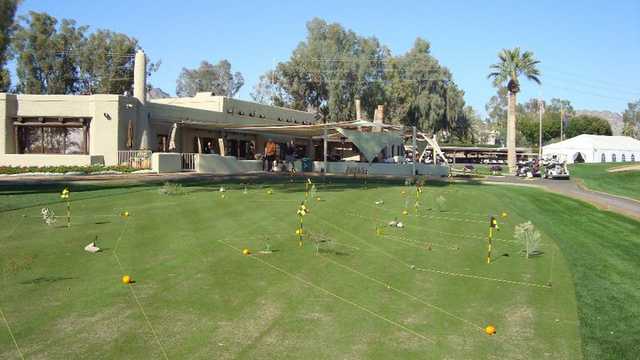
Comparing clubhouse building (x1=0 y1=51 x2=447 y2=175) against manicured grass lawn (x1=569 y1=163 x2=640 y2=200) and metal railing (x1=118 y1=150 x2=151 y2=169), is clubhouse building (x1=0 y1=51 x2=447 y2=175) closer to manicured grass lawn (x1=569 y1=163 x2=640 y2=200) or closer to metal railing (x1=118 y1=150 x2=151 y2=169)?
metal railing (x1=118 y1=150 x2=151 y2=169)

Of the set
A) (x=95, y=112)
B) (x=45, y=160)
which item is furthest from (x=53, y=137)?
(x=95, y=112)

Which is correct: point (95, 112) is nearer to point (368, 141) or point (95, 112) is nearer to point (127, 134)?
point (127, 134)

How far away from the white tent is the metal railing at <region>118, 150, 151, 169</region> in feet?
195

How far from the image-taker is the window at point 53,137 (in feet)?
111

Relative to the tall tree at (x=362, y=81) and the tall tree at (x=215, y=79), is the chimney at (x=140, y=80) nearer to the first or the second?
the tall tree at (x=362, y=81)

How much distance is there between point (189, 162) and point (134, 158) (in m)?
3.46

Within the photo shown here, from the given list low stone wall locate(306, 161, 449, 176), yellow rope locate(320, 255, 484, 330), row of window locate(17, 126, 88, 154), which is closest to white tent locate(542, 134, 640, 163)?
low stone wall locate(306, 161, 449, 176)

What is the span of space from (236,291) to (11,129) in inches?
1191

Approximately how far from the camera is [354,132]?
124ft

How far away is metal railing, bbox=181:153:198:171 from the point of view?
35.6 metres

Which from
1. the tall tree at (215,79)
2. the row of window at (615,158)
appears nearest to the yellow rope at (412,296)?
the row of window at (615,158)

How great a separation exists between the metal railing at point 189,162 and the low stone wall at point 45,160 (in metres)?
5.29

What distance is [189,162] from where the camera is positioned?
35938mm

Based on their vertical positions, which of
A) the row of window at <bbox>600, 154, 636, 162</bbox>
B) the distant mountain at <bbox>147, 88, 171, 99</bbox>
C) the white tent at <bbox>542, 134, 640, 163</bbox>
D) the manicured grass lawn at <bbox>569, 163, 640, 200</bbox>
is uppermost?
the distant mountain at <bbox>147, 88, 171, 99</bbox>
